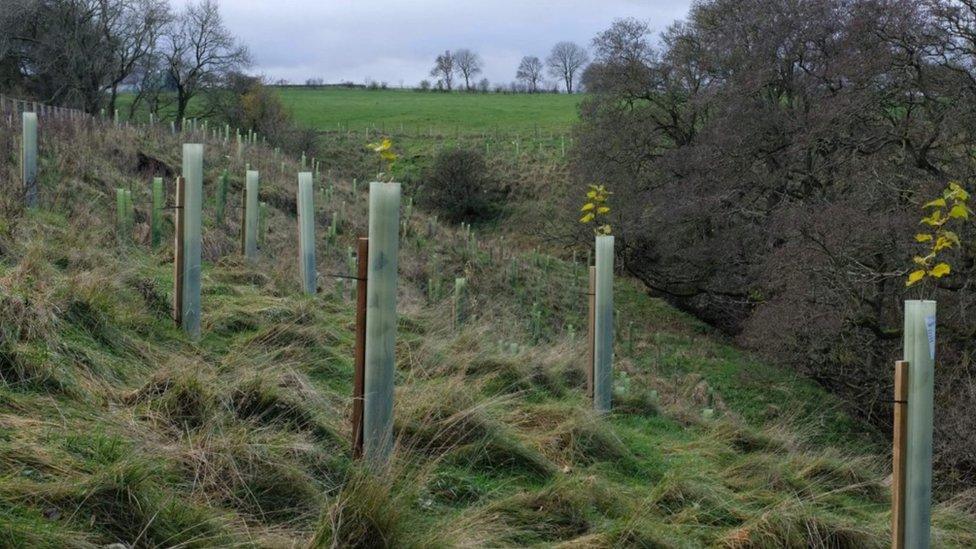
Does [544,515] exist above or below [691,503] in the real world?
above

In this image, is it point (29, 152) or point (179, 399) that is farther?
point (29, 152)

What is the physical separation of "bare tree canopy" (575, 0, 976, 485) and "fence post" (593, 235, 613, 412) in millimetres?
6785

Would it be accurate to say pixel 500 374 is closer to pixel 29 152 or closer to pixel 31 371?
pixel 31 371

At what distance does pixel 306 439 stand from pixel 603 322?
4062 mm

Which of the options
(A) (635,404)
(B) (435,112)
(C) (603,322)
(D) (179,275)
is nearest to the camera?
(D) (179,275)

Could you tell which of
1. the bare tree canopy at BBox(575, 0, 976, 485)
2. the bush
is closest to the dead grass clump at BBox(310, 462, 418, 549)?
the bare tree canopy at BBox(575, 0, 976, 485)

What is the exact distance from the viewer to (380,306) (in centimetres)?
515

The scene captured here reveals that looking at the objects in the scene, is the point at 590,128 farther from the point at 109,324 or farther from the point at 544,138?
the point at 109,324

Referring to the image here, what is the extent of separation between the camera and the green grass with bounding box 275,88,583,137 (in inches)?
2351

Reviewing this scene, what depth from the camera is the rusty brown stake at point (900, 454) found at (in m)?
5.82

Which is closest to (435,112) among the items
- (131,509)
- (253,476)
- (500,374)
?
(500,374)

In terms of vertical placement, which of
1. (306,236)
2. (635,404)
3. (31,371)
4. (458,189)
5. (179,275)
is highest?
(458,189)

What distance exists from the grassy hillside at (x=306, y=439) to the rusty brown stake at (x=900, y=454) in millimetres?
Answer: 360

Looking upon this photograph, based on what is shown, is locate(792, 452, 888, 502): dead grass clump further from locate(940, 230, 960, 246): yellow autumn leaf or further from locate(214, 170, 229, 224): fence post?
locate(214, 170, 229, 224): fence post
